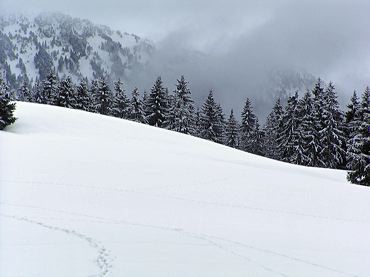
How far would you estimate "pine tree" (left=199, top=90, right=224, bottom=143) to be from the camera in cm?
6438

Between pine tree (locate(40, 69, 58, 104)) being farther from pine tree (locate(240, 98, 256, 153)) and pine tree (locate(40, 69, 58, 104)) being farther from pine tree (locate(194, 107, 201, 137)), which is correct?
pine tree (locate(240, 98, 256, 153))

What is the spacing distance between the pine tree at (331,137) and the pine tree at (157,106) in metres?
20.7

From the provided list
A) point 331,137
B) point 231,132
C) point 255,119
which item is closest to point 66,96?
point 231,132

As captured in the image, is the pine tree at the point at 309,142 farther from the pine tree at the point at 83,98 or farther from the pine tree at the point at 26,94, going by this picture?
the pine tree at the point at 26,94

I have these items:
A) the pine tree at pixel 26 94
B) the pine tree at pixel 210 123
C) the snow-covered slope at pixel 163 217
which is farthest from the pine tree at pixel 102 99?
the snow-covered slope at pixel 163 217

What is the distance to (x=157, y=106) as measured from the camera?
60.9 meters

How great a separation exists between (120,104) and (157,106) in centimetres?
721

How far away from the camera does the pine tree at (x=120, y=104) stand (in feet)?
213

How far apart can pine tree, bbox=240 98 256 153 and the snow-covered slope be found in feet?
172

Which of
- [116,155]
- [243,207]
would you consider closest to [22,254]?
[243,207]

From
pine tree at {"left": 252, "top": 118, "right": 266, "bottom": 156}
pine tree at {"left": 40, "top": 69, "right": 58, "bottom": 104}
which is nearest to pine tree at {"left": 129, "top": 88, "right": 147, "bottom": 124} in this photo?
pine tree at {"left": 40, "top": 69, "right": 58, "bottom": 104}

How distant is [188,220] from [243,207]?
8.18 feet

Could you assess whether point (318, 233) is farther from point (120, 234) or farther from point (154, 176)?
point (154, 176)

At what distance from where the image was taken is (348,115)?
52.0 m
